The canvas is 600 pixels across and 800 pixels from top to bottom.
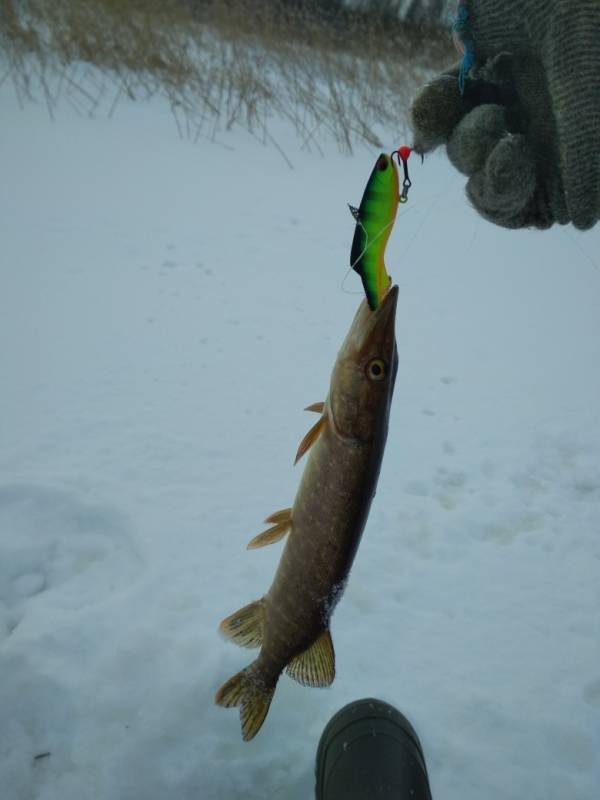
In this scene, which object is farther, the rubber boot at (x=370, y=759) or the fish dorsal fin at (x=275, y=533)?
the rubber boot at (x=370, y=759)

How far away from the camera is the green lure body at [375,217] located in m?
0.83

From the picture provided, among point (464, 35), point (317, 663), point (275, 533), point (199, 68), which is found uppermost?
point (199, 68)

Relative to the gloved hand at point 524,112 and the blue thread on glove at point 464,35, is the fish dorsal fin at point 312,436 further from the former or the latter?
the blue thread on glove at point 464,35

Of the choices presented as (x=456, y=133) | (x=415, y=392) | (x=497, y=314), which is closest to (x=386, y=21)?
(x=497, y=314)

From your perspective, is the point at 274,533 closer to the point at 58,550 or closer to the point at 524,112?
the point at 58,550

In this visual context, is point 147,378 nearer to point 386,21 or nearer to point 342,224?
point 342,224

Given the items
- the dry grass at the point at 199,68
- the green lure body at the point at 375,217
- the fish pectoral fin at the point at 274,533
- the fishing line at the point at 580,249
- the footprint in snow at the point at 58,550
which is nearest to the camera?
the green lure body at the point at 375,217

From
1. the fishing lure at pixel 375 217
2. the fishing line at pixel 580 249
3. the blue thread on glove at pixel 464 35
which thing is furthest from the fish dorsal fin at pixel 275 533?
the fishing line at pixel 580 249

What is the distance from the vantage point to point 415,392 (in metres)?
3.07

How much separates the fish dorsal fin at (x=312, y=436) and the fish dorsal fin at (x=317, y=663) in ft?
1.44

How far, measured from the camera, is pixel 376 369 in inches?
40.9

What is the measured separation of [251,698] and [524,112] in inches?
67.1

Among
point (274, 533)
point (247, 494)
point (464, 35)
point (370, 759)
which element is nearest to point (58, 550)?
point (247, 494)

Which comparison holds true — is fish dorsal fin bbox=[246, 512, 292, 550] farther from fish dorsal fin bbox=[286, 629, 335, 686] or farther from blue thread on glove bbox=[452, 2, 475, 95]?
blue thread on glove bbox=[452, 2, 475, 95]
